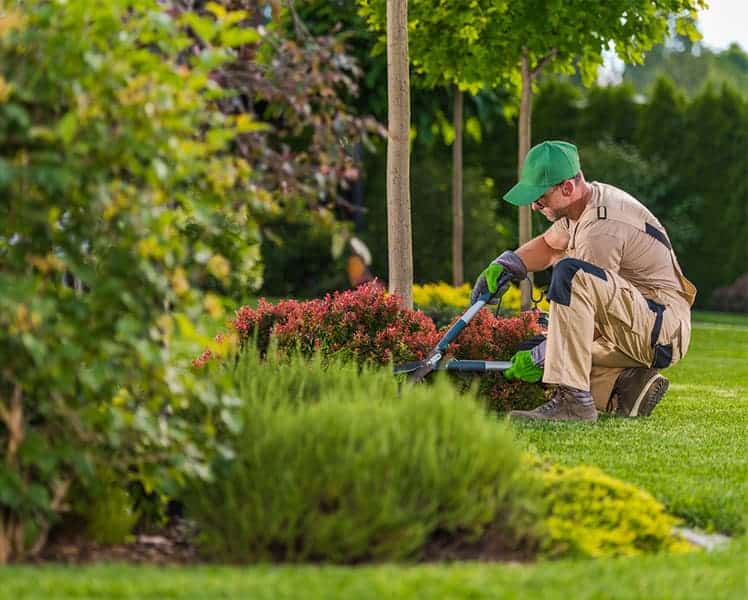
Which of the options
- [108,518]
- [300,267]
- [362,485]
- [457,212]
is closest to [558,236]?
[362,485]

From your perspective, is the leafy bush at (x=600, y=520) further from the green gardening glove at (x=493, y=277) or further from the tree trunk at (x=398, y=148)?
the tree trunk at (x=398, y=148)

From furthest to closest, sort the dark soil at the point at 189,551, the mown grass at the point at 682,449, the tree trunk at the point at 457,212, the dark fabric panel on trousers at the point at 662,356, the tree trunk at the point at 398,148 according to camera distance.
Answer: the tree trunk at the point at 457,212 → the tree trunk at the point at 398,148 → the dark fabric panel on trousers at the point at 662,356 → the mown grass at the point at 682,449 → the dark soil at the point at 189,551

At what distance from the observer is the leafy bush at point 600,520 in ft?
11.7

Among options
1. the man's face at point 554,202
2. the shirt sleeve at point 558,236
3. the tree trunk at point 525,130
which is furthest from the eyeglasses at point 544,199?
the tree trunk at point 525,130

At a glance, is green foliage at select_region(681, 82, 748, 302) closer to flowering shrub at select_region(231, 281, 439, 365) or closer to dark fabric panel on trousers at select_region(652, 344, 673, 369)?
flowering shrub at select_region(231, 281, 439, 365)

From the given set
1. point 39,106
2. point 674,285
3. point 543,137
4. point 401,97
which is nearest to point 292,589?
point 39,106

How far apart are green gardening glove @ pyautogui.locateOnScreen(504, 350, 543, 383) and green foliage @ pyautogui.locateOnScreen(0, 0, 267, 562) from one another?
2.93 metres

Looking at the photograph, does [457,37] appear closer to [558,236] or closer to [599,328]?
[558,236]

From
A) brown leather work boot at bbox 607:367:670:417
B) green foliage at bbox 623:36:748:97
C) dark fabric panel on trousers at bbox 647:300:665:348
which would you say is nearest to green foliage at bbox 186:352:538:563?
dark fabric panel on trousers at bbox 647:300:665:348

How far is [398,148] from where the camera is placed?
7305mm

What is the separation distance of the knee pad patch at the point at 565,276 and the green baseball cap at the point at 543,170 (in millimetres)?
387

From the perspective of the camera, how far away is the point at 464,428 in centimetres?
362

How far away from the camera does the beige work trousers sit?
6031mm

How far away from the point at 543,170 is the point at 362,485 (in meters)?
3.15
